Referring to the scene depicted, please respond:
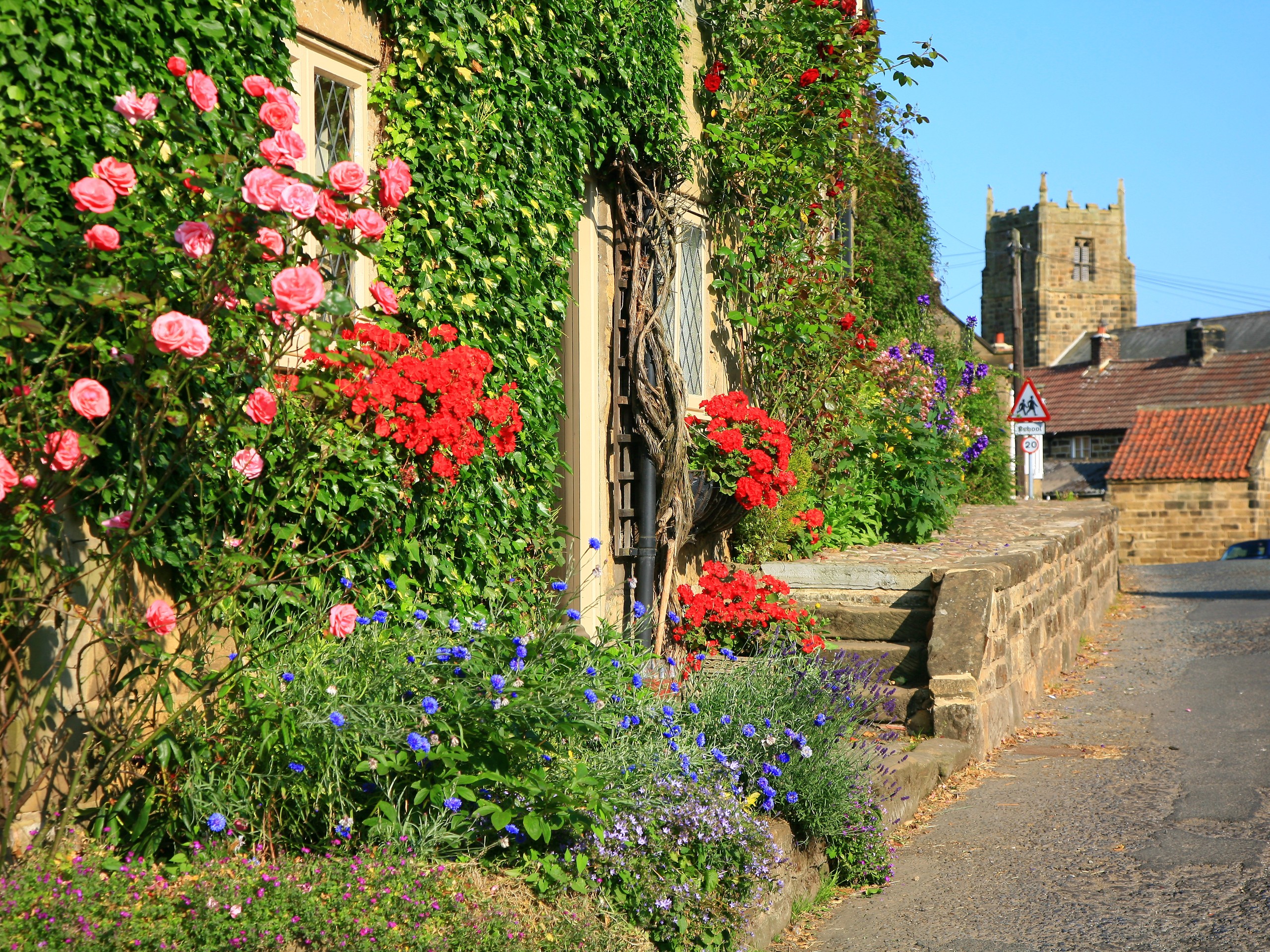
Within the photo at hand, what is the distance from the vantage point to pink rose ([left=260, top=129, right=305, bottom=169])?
290cm

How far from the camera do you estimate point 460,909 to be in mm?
2828

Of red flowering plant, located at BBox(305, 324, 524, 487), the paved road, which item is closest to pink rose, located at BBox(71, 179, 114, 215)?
red flowering plant, located at BBox(305, 324, 524, 487)

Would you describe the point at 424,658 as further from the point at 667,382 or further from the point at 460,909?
the point at 667,382

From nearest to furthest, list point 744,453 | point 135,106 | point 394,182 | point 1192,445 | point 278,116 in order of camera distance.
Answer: point 135,106, point 278,116, point 394,182, point 744,453, point 1192,445

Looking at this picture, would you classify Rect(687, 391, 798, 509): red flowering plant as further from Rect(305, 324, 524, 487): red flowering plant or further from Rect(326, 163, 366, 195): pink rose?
Rect(326, 163, 366, 195): pink rose

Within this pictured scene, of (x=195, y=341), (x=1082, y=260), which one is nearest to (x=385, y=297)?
(x=195, y=341)

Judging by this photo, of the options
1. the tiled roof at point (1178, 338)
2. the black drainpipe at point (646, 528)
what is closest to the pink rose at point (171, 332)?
the black drainpipe at point (646, 528)

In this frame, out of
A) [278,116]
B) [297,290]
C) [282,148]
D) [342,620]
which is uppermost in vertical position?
[278,116]

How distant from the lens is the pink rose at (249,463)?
3180 millimetres

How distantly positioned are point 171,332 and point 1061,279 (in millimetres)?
56173

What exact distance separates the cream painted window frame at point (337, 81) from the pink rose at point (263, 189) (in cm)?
132

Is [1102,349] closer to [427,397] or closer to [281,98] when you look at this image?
[427,397]

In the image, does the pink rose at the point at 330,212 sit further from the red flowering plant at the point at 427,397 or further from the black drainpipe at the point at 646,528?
the black drainpipe at the point at 646,528

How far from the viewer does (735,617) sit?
6.59 m
